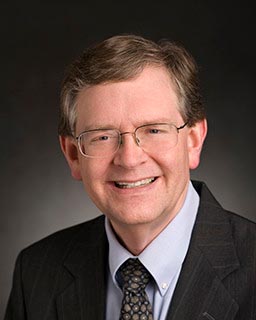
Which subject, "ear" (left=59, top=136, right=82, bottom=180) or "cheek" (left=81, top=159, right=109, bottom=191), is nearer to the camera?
"cheek" (left=81, top=159, right=109, bottom=191)

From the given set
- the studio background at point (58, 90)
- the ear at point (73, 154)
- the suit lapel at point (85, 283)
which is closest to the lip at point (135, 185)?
the ear at point (73, 154)

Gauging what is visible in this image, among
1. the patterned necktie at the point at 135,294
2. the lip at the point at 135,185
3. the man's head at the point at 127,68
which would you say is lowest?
the patterned necktie at the point at 135,294

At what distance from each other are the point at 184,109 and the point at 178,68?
0.14 meters

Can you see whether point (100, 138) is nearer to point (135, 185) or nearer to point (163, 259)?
point (135, 185)

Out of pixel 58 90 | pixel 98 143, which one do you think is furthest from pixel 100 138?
pixel 58 90

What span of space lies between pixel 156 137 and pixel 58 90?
1838 millimetres

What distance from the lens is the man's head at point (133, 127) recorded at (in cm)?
271

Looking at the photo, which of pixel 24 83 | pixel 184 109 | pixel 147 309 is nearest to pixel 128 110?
pixel 184 109

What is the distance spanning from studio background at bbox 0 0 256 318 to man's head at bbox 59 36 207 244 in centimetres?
156

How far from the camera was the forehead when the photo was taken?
2697 mm

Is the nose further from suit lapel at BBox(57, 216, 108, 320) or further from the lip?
suit lapel at BBox(57, 216, 108, 320)

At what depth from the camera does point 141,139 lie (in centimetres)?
271

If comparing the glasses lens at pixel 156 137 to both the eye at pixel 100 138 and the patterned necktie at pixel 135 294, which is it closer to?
the eye at pixel 100 138

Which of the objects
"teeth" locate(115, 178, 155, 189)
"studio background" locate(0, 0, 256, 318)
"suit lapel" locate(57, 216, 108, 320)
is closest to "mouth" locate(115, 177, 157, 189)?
"teeth" locate(115, 178, 155, 189)
